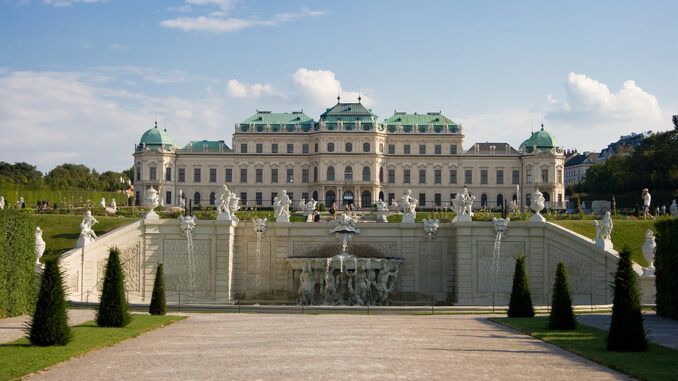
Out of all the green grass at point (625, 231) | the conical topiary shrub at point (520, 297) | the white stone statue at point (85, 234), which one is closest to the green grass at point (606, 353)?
the conical topiary shrub at point (520, 297)

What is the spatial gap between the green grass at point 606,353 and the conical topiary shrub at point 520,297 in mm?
1739

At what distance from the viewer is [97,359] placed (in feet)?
42.6

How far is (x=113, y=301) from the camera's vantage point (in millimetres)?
17031

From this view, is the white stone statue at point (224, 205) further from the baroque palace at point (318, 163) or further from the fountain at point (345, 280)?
the baroque palace at point (318, 163)

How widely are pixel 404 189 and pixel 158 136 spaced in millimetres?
27462

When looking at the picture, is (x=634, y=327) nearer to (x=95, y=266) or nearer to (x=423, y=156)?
(x=95, y=266)

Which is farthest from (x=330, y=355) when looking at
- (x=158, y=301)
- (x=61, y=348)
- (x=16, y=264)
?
(x=16, y=264)

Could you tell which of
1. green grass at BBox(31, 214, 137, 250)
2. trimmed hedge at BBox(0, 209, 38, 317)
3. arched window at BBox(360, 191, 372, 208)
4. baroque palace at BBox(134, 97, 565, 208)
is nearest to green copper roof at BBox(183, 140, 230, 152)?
baroque palace at BBox(134, 97, 565, 208)

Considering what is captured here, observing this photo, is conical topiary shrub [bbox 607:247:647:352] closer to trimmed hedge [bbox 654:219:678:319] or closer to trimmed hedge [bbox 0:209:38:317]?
trimmed hedge [bbox 654:219:678:319]

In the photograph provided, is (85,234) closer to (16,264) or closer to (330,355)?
(16,264)

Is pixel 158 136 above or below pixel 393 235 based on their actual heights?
above

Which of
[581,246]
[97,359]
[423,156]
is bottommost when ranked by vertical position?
[97,359]

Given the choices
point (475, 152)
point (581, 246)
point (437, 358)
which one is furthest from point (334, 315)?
point (475, 152)

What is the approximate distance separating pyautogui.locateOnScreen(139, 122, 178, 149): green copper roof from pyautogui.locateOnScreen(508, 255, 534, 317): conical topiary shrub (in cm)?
6941
